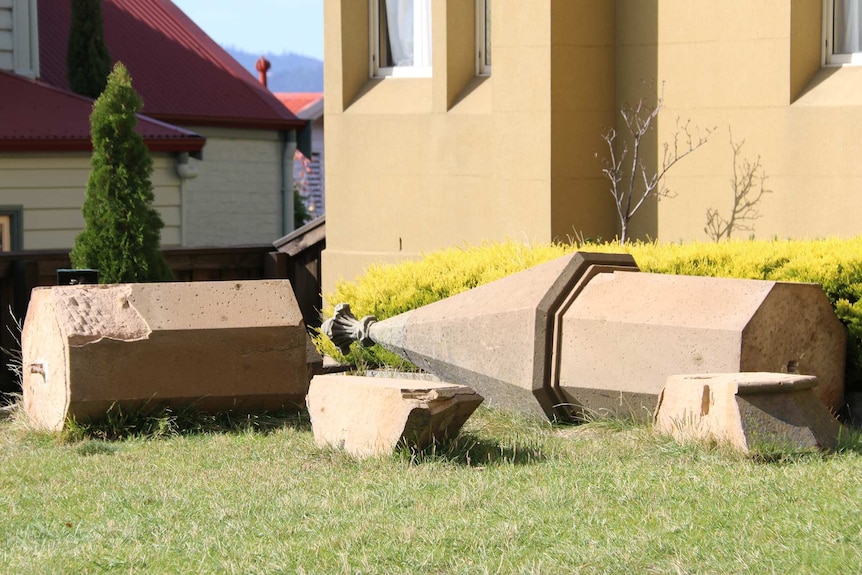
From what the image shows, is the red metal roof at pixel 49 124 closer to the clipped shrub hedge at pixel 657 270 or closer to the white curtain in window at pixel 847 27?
the clipped shrub hedge at pixel 657 270

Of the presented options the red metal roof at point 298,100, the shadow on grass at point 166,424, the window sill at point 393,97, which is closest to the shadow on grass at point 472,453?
the shadow on grass at point 166,424

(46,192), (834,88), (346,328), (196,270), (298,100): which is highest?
(298,100)

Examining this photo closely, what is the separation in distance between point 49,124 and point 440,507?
11225 mm

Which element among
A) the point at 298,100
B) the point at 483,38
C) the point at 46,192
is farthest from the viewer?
the point at 298,100

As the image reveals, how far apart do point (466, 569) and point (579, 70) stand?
705 centimetres

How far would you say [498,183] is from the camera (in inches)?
438

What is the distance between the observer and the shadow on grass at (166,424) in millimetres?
7633

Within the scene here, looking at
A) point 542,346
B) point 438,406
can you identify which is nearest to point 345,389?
point 438,406

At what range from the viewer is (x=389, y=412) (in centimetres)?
645

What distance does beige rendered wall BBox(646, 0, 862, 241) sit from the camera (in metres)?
9.86

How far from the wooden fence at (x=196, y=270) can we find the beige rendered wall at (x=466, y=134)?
1.56 feet

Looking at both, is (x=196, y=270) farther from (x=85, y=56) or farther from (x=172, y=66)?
(x=172, y=66)

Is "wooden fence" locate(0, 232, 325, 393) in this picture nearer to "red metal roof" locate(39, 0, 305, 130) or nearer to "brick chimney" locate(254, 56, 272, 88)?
"red metal roof" locate(39, 0, 305, 130)

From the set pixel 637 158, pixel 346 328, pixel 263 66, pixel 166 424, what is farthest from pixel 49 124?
pixel 263 66
